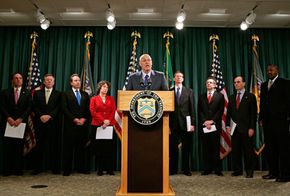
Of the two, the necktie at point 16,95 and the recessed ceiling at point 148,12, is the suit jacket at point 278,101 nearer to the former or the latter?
the recessed ceiling at point 148,12

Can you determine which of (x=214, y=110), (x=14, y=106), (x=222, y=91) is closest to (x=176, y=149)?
(x=214, y=110)

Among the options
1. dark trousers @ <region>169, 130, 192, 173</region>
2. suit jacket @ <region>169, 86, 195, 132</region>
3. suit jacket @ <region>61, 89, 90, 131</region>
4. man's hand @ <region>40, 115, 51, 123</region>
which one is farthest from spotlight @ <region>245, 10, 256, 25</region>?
man's hand @ <region>40, 115, 51, 123</region>

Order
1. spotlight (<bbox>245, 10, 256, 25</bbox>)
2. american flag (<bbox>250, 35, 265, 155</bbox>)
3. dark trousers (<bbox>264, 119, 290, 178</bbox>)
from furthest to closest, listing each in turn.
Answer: american flag (<bbox>250, 35, 265, 155</bbox>)
spotlight (<bbox>245, 10, 256, 25</bbox>)
dark trousers (<bbox>264, 119, 290, 178</bbox>)

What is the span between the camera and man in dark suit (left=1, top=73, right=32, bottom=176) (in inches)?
200

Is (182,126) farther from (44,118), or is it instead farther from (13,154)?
(13,154)

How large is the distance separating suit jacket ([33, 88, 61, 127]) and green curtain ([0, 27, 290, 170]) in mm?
955

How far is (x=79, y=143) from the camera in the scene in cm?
527

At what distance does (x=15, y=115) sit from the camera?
5.16 meters

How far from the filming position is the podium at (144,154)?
2.86 metres

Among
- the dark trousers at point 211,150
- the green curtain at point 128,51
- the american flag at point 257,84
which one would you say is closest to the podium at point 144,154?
the dark trousers at point 211,150

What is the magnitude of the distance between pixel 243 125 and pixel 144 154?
265 cm

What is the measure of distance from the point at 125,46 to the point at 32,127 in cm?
242

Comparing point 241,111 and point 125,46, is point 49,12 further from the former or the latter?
point 241,111

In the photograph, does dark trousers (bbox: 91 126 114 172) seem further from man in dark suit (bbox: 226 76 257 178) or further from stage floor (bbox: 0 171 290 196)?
man in dark suit (bbox: 226 76 257 178)
